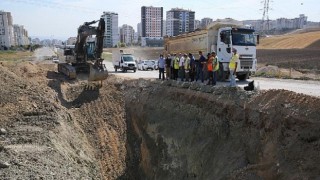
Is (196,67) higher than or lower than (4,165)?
higher

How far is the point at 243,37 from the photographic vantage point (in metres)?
A: 18.8

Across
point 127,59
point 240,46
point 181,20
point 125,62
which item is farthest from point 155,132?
point 181,20

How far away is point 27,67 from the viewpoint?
30.3 metres

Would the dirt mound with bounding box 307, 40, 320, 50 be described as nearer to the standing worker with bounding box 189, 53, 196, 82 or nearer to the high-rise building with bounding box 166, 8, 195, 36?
the standing worker with bounding box 189, 53, 196, 82

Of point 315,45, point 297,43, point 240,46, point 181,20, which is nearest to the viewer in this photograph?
point 240,46

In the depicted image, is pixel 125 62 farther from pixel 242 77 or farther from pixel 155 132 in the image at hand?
pixel 155 132

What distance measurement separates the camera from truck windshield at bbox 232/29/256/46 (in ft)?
61.0

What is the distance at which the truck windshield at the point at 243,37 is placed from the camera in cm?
1858

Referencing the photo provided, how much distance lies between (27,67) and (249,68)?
19632mm

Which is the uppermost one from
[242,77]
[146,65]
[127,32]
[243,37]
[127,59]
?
[127,32]

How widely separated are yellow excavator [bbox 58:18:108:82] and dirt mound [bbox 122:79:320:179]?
454 cm

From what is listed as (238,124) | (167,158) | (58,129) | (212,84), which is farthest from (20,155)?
(212,84)

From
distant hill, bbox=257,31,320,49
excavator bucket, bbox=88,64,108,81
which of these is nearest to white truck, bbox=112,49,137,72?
excavator bucket, bbox=88,64,108,81

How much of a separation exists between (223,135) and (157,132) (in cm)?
497
